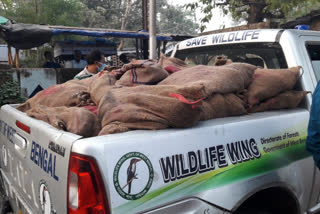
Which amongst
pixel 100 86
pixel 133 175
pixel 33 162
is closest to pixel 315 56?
pixel 100 86

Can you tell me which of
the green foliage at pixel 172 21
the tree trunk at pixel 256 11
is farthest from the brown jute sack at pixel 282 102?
the green foliage at pixel 172 21

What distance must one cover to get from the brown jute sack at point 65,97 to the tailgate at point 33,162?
0.70 ft

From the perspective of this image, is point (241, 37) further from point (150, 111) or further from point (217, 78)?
point (150, 111)

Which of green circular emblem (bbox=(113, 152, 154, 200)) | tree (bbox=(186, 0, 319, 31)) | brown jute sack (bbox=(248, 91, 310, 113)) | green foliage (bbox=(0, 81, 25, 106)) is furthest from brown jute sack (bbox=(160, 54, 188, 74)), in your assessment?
tree (bbox=(186, 0, 319, 31))

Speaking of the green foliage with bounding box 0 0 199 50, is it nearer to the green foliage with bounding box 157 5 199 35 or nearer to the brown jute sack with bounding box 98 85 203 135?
the green foliage with bounding box 157 5 199 35

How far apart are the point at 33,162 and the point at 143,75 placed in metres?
0.93

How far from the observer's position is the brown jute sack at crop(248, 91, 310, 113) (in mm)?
2273

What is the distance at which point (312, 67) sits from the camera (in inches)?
102

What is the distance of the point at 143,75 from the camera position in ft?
7.45

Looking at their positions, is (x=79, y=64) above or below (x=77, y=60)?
below

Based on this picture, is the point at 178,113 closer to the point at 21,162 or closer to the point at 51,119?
the point at 51,119

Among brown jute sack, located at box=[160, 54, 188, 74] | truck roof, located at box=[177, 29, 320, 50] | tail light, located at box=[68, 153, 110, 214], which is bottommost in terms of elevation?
tail light, located at box=[68, 153, 110, 214]

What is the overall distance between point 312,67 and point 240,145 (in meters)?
1.23

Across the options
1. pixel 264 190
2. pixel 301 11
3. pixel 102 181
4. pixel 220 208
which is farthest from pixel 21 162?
pixel 301 11
